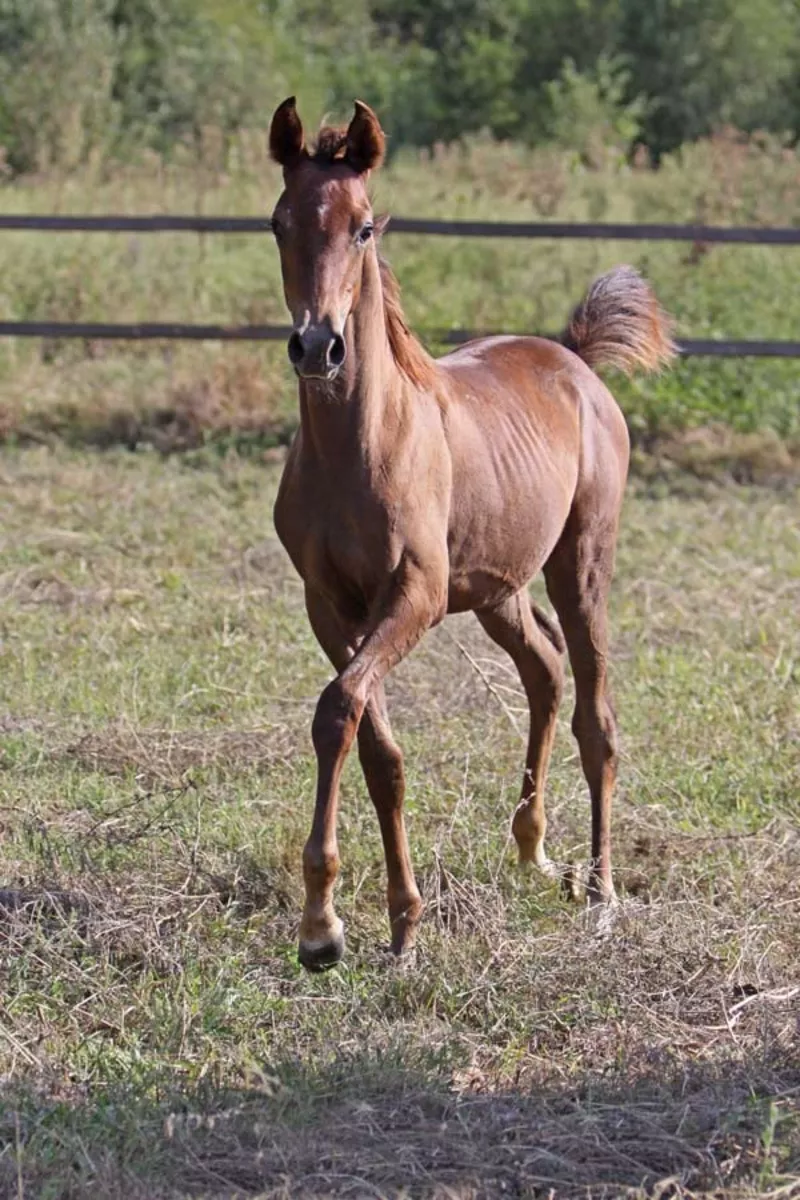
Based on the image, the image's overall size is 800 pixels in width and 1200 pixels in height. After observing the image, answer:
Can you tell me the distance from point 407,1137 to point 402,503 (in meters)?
1.65

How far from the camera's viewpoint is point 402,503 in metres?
4.45

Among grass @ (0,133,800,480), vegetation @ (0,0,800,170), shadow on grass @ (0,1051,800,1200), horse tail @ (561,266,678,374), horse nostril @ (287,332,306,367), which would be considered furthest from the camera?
vegetation @ (0,0,800,170)

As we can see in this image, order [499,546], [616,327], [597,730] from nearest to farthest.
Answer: [499,546]
[597,730]
[616,327]

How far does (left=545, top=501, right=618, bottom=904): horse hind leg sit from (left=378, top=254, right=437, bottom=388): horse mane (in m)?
0.90

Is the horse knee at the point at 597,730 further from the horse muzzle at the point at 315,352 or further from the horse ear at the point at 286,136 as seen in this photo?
the horse ear at the point at 286,136

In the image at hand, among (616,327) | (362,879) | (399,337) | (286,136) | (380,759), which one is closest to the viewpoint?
(286,136)

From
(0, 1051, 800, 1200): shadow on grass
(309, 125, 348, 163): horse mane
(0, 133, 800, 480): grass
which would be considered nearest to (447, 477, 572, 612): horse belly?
(309, 125, 348, 163): horse mane

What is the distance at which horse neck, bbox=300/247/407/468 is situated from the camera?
14.5 feet

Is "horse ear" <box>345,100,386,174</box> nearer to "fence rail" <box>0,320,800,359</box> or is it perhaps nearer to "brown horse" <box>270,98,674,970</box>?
"brown horse" <box>270,98,674,970</box>

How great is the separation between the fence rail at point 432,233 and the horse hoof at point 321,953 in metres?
7.30

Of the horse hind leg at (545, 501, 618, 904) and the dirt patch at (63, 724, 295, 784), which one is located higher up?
the horse hind leg at (545, 501, 618, 904)

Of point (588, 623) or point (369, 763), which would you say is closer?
point (369, 763)

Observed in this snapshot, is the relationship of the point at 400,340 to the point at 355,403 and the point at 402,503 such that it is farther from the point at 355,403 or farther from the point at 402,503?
the point at 402,503

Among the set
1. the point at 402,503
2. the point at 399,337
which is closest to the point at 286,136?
the point at 399,337
